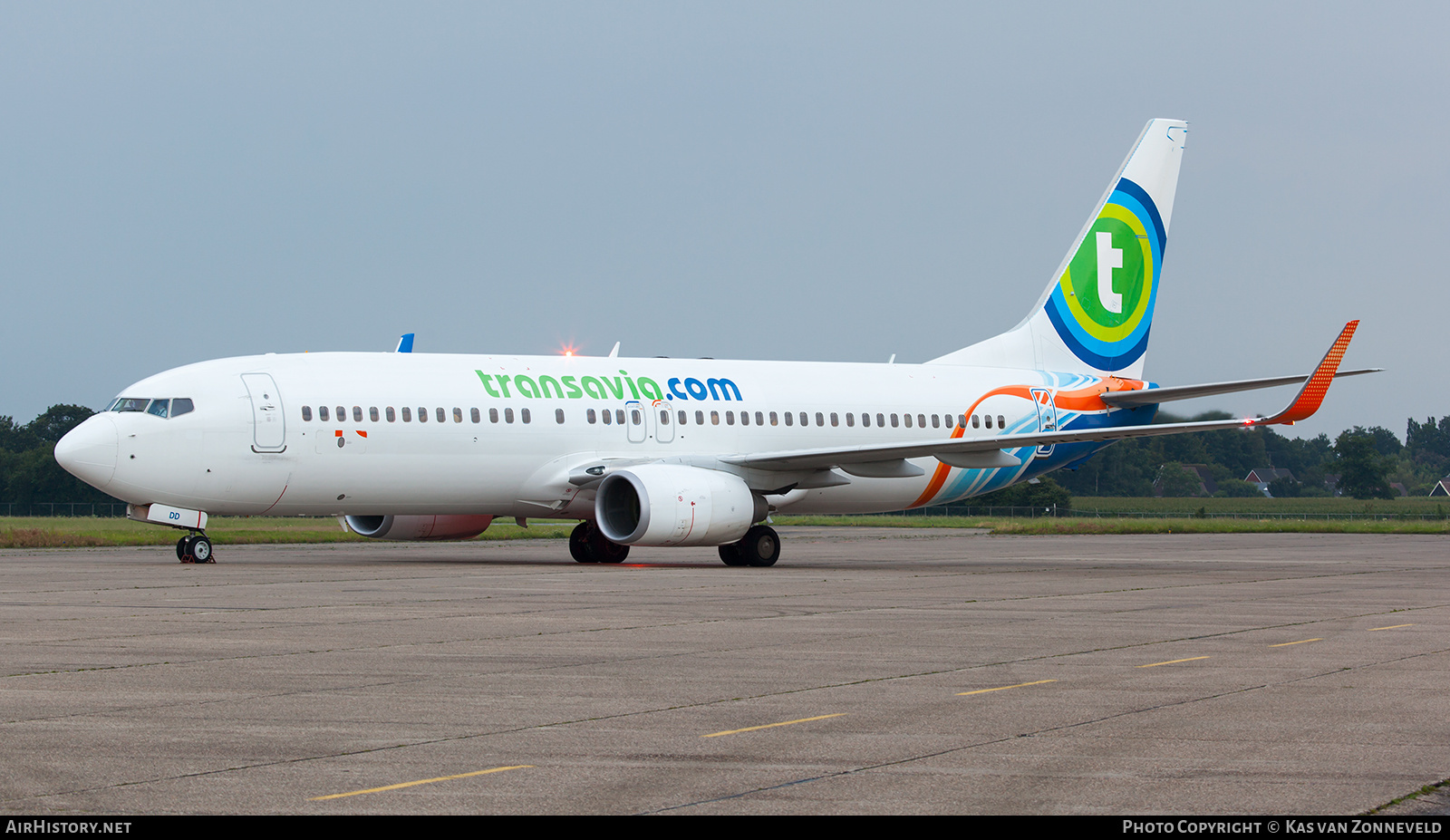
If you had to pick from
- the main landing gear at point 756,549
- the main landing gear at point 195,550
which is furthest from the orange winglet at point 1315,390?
the main landing gear at point 195,550

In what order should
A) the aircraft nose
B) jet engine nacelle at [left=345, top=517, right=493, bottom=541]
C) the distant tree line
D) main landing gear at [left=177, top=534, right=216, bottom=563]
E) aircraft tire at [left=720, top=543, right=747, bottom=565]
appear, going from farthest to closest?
the distant tree line, jet engine nacelle at [left=345, top=517, right=493, bottom=541], aircraft tire at [left=720, top=543, right=747, bottom=565], main landing gear at [left=177, top=534, right=216, bottom=563], the aircraft nose

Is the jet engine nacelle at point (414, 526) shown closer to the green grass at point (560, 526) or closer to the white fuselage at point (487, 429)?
the white fuselage at point (487, 429)

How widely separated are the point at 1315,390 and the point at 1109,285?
9.20 meters

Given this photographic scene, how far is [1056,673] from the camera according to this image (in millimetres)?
11805

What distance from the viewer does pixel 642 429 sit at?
28.4 metres

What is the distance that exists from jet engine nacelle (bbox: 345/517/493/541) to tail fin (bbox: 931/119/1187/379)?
1078 centimetres

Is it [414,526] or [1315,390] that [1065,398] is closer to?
[1315,390]

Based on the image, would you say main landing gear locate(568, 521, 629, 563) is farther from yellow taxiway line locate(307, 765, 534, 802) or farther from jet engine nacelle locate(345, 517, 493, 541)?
yellow taxiway line locate(307, 765, 534, 802)

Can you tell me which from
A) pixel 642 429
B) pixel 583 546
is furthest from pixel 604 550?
pixel 642 429

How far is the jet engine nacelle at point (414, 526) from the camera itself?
29.6 m

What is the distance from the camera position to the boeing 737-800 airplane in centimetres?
2503

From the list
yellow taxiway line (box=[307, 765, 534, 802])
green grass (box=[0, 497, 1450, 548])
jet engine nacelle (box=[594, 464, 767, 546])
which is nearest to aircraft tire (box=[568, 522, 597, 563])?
jet engine nacelle (box=[594, 464, 767, 546])
